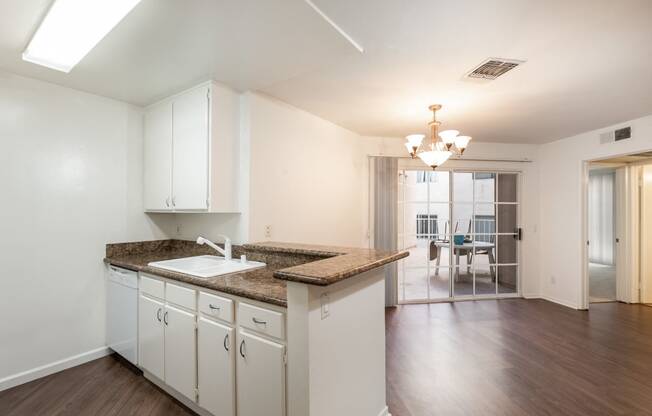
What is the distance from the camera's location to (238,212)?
257cm

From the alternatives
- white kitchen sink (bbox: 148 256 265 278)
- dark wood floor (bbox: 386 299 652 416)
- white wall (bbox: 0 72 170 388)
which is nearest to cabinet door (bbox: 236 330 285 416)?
white kitchen sink (bbox: 148 256 265 278)

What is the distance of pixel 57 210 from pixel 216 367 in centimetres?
206

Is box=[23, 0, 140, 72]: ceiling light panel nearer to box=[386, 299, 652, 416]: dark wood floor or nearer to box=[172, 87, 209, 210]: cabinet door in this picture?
box=[172, 87, 209, 210]: cabinet door

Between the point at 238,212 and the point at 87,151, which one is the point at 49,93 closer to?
the point at 87,151

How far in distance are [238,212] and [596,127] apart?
4715 mm

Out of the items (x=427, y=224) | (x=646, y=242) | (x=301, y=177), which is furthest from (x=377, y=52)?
(x=646, y=242)

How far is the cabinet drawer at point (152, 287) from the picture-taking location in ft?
6.87

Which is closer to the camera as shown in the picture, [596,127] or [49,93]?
[49,93]

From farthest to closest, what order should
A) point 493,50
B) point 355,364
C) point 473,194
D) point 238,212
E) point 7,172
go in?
point 473,194 → point 238,212 → point 7,172 → point 493,50 → point 355,364

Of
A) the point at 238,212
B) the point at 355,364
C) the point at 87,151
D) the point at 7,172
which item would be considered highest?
the point at 87,151

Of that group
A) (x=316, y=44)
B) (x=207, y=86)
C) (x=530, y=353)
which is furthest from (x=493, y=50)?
(x=530, y=353)

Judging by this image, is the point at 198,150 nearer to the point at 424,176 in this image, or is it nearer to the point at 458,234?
the point at 424,176

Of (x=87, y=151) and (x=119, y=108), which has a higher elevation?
(x=119, y=108)

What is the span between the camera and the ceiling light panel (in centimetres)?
Answer: 149
